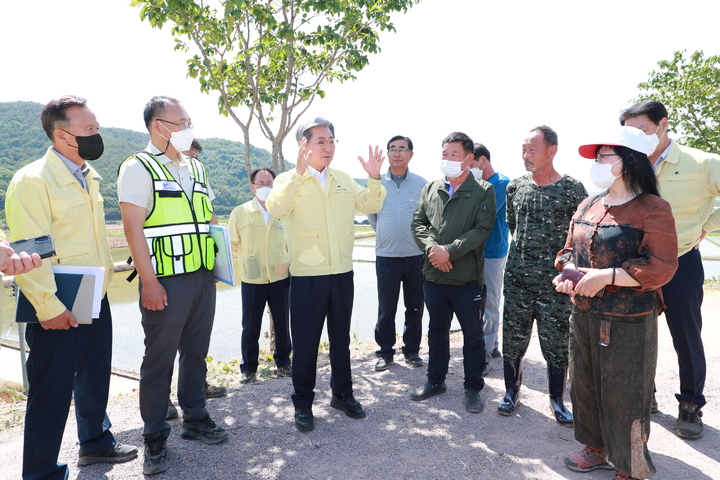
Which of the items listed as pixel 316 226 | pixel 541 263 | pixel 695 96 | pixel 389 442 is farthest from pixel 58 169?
pixel 695 96

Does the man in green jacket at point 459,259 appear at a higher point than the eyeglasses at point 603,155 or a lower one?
lower

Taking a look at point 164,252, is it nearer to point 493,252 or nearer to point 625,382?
point 625,382

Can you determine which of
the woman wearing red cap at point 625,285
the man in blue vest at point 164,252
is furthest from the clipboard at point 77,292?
the woman wearing red cap at point 625,285

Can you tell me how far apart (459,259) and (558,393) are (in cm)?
128

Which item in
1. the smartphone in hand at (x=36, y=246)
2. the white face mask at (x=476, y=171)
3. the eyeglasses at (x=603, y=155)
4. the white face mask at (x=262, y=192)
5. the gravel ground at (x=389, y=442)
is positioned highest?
the white face mask at (x=476, y=171)

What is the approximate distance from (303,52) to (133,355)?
7.02m

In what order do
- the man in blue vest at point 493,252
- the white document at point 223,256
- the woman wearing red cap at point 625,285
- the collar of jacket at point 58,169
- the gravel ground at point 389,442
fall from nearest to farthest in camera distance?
the woman wearing red cap at point 625,285
the collar of jacket at point 58,169
the gravel ground at point 389,442
the white document at point 223,256
the man in blue vest at point 493,252

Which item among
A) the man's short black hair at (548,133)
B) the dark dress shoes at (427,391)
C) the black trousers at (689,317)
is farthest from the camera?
the dark dress shoes at (427,391)

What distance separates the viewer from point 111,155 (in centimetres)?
5594

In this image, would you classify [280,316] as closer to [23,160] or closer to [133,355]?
[133,355]

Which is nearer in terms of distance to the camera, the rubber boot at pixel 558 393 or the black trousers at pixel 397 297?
the rubber boot at pixel 558 393

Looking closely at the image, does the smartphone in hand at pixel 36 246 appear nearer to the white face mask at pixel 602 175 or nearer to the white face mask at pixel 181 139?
the white face mask at pixel 181 139

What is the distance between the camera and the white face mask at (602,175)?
247cm

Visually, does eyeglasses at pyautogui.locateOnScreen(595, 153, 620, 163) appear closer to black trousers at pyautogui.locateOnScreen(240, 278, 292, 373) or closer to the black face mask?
the black face mask
